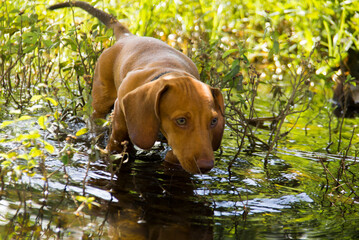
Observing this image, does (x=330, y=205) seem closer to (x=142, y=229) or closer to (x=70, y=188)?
(x=142, y=229)

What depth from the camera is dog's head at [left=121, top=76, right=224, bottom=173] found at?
3.23 meters

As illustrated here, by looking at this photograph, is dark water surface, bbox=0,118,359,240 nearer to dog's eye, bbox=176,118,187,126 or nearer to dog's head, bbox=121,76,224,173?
dog's head, bbox=121,76,224,173

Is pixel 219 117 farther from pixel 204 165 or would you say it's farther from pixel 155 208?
pixel 155 208

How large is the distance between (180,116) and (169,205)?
1.95ft

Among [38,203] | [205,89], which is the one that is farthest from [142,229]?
[205,89]

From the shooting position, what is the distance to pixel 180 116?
3316 millimetres

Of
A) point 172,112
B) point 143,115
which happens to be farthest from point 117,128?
point 172,112

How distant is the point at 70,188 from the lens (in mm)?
3051

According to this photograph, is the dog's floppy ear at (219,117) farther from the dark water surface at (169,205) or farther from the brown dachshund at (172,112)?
the dark water surface at (169,205)

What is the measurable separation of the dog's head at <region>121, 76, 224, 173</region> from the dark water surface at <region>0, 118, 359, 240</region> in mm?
262

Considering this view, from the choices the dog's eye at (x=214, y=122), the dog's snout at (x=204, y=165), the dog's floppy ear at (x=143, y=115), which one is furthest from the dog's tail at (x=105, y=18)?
the dog's snout at (x=204, y=165)

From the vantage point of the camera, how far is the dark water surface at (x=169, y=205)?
2514mm

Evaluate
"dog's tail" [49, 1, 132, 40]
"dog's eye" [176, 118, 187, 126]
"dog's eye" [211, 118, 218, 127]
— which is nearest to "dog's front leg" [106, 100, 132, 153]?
"dog's eye" [176, 118, 187, 126]

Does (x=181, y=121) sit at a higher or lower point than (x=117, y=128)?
higher
